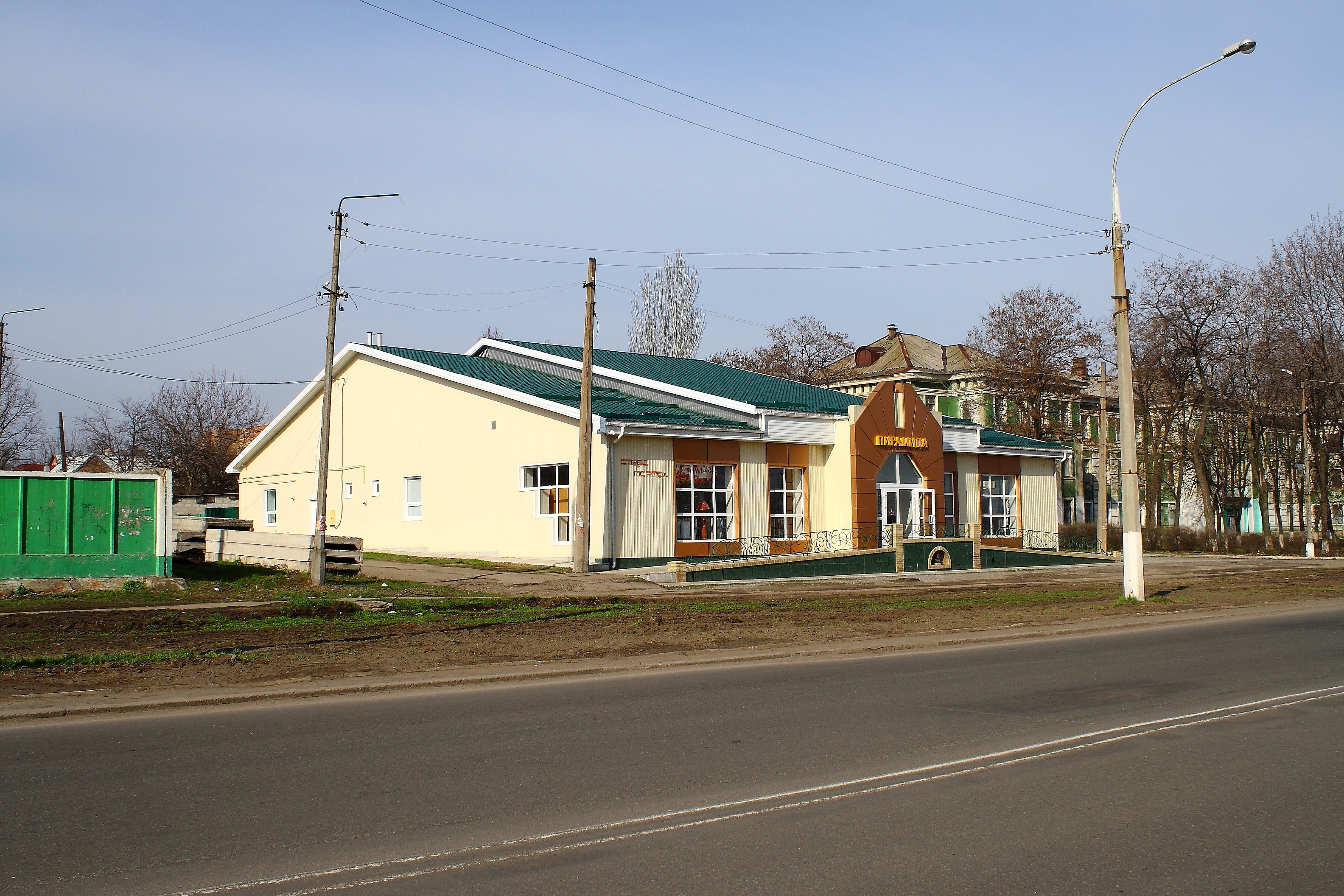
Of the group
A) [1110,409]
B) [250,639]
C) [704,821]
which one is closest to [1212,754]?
[704,821]

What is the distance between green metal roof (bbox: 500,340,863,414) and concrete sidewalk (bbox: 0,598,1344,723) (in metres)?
16.6

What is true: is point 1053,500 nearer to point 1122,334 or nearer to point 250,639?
point 1122,334

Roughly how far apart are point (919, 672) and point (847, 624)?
514 centimetres

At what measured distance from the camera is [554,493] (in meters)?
30.1

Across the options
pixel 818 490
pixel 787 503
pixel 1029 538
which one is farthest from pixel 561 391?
pixel 1029 538

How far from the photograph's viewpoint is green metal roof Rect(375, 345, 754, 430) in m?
29.7

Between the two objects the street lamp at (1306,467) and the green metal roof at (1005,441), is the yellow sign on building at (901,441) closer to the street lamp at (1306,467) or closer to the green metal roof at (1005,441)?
the green metal roof at (1005,441)

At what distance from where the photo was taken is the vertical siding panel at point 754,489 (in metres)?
31.2

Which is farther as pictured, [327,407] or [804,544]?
[804,544]

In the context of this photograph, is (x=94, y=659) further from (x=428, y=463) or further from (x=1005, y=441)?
(x=1005, y=441)

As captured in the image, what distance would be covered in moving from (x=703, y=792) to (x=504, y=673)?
563 centimetres

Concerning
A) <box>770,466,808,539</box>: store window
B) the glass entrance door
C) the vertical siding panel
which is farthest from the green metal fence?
the glass entrance door

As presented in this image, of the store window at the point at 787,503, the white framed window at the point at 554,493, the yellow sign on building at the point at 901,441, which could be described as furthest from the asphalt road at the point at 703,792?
the yellow sign on building at the point at 901,441

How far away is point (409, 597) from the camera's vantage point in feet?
65.2
